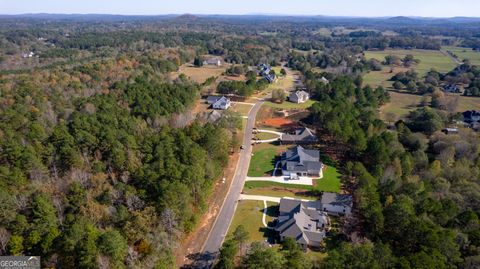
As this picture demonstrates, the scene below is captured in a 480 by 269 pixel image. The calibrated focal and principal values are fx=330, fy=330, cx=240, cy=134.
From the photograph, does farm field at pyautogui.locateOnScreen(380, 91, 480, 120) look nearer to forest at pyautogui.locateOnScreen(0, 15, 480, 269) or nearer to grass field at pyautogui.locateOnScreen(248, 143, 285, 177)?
forest at pyautogui.locateOnScreen(0, 15, 480, 269)

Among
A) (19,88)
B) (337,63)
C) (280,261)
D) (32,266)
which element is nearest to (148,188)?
(32,266)

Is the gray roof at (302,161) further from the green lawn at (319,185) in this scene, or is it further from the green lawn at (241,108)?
the green lawn at (241,108)

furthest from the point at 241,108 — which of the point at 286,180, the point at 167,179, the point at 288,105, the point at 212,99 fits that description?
the point at 167,179

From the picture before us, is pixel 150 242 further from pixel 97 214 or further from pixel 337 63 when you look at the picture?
pixel 337 63

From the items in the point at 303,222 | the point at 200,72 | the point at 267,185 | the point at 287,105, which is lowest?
the point at 267,185

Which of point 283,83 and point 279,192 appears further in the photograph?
point 283,83

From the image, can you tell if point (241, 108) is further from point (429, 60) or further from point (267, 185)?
point (429, 60)
